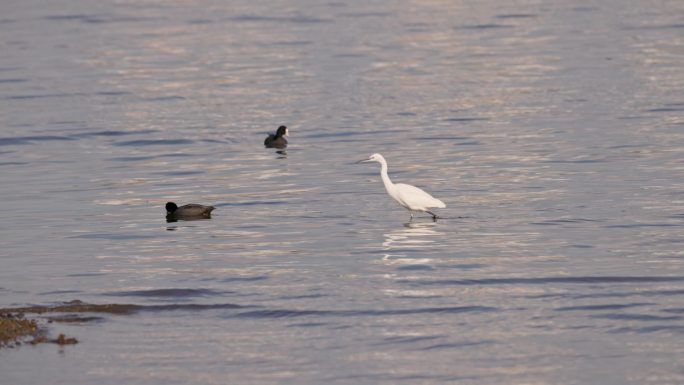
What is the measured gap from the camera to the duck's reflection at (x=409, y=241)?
1667 centimetres

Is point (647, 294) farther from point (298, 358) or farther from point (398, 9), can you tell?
point (398, 9)

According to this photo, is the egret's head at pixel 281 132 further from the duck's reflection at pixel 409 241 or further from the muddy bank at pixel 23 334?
the muddy bank at pixel 23 334

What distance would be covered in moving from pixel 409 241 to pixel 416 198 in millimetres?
1690

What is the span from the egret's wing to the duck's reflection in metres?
0.26

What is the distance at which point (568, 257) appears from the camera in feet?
53.9

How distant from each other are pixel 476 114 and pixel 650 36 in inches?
642

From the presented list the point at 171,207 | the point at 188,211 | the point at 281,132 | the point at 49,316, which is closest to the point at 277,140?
the point at 281,132

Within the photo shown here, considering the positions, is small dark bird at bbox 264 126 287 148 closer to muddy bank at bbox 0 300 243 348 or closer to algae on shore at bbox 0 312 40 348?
muddy bank at bbox 0 300 243 348

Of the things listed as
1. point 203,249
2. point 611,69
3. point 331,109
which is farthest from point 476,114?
point 203,249

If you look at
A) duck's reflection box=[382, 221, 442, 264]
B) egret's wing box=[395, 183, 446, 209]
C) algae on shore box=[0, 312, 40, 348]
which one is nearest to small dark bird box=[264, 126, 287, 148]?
egret's wing box=[395, 183, 446, 209]

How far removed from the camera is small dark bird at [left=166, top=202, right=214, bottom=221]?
20047 mm

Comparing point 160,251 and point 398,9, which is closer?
point 160,251

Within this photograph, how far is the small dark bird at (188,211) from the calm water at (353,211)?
20 cm

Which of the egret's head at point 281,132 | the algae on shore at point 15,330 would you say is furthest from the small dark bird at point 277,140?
the algae on shore at point 15,330
